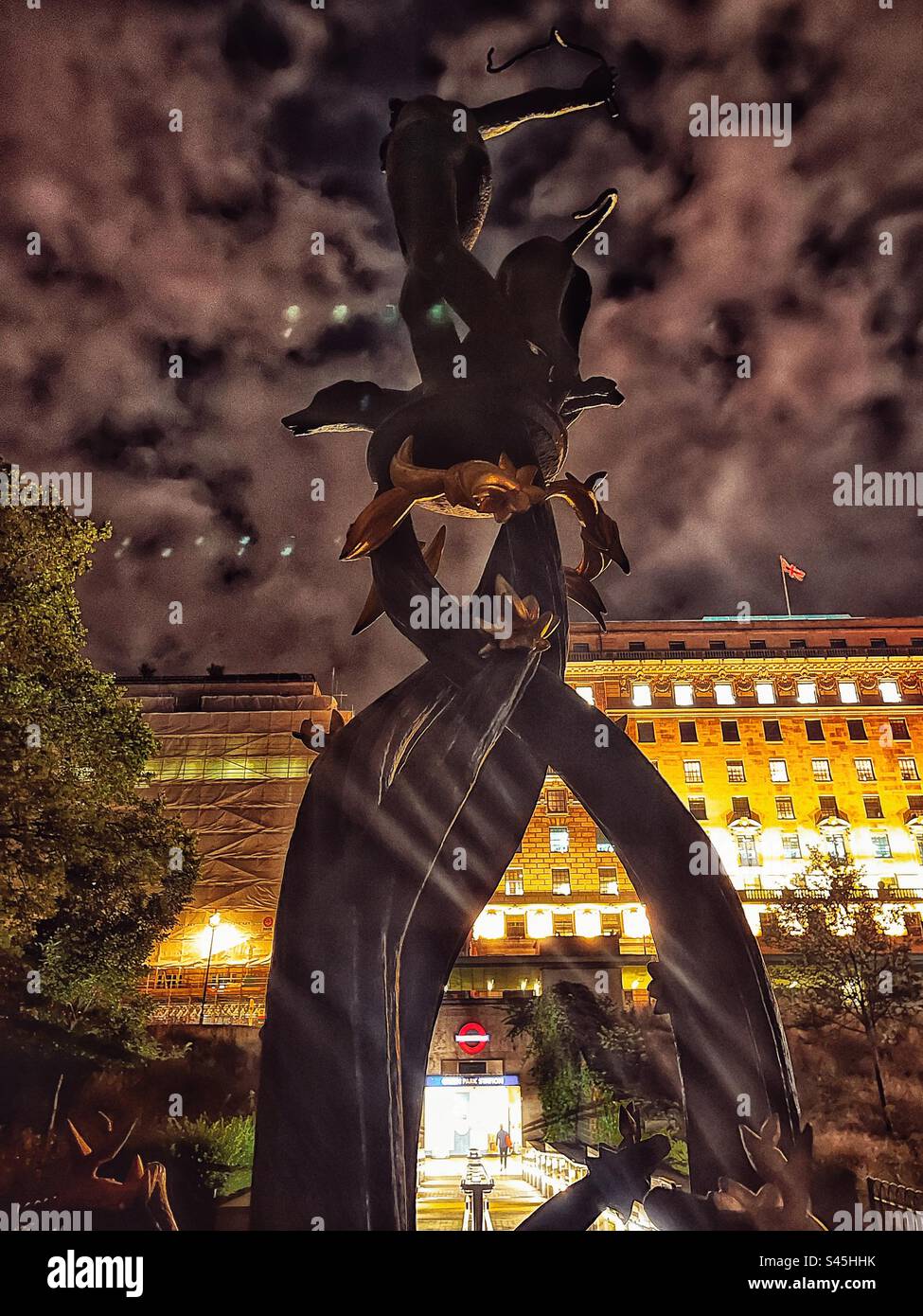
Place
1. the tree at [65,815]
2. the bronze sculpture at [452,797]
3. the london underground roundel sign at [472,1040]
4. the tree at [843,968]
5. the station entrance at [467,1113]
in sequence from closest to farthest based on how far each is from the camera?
the bronze sculpture at [452,797]
the tree at [65,815]
the tree at [843,968]
the station entrance at [467,1113]
the london underground roundel sign at [472,1040]

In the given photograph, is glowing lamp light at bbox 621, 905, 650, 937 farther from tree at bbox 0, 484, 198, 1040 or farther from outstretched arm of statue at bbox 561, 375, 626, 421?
outstretched arm of statue at bbox 561, 375, 626, 421

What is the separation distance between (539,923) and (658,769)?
1066 centimetres

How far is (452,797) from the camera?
6.25 m

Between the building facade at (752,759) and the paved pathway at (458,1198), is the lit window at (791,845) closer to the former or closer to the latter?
the building facade at (752,759)

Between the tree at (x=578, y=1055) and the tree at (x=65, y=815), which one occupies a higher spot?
the tree at (x=65, y=815)

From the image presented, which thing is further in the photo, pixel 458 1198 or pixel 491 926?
pixel 491 926

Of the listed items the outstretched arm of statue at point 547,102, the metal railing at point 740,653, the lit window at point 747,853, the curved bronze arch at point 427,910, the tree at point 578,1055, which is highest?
the metal railing at point 740,653

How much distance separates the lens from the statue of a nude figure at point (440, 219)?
7.64 metres

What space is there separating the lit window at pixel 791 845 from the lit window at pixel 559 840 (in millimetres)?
11288

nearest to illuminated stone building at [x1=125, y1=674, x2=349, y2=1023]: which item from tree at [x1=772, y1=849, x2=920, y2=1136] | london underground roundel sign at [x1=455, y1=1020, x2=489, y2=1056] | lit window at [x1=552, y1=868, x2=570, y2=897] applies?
london underground roundel sign at [x1=455, y1=1020, x2=489, y2=1056]

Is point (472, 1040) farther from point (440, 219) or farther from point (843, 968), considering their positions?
point (440, 219)

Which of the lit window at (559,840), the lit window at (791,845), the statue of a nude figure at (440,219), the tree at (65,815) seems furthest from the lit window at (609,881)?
the statue of a nude figure at (440,219)

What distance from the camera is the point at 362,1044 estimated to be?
532 cm

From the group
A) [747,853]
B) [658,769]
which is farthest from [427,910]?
[747,853]
